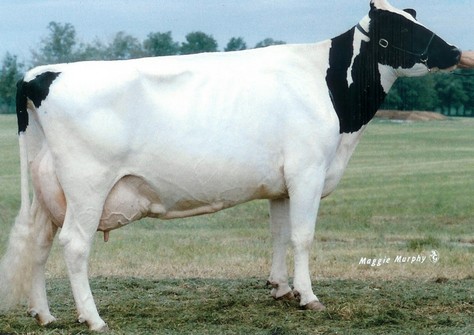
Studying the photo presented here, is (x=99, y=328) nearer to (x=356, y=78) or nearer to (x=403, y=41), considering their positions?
(x=356, y=78)

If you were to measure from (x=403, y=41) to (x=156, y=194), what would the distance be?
95.4 inches

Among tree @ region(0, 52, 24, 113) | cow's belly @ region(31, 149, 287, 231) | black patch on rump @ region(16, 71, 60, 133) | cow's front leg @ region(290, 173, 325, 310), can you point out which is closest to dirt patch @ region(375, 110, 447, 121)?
tree @ region(0, 52, 24, 113)

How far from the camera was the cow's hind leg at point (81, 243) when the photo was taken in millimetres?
Answer: 7539

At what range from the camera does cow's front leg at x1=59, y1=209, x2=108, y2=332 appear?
24.7 ft

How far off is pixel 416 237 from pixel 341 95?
639 cm

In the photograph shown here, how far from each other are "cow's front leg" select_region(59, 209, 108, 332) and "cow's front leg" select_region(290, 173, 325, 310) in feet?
5.29

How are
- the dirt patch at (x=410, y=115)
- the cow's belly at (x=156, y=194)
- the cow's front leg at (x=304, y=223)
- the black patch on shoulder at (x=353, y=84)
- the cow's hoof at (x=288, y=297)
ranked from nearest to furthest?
the cow's belly at (x=156, y=194) < the cow's front leg at (x=304, y=223) < the black patch on shoulder at (x=353, y=84) < the cow's hoof at (x=288, y=297) < the dirt patch at (x=410, y=115)

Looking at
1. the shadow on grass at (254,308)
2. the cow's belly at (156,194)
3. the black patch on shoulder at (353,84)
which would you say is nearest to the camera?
the shadow on grass at (254,308)

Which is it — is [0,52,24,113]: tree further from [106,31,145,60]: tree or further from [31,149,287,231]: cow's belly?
[31,149,287,231]: cow's belly

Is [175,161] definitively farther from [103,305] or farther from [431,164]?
[431,164]

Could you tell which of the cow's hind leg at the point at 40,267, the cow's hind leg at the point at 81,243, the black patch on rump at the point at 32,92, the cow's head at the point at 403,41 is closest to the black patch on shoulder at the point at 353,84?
the cow's head at the point at 403,41

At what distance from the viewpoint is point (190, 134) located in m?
7.84

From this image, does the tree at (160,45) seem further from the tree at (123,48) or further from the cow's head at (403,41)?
the cow's head at (403,41)

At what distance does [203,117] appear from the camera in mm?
7906
